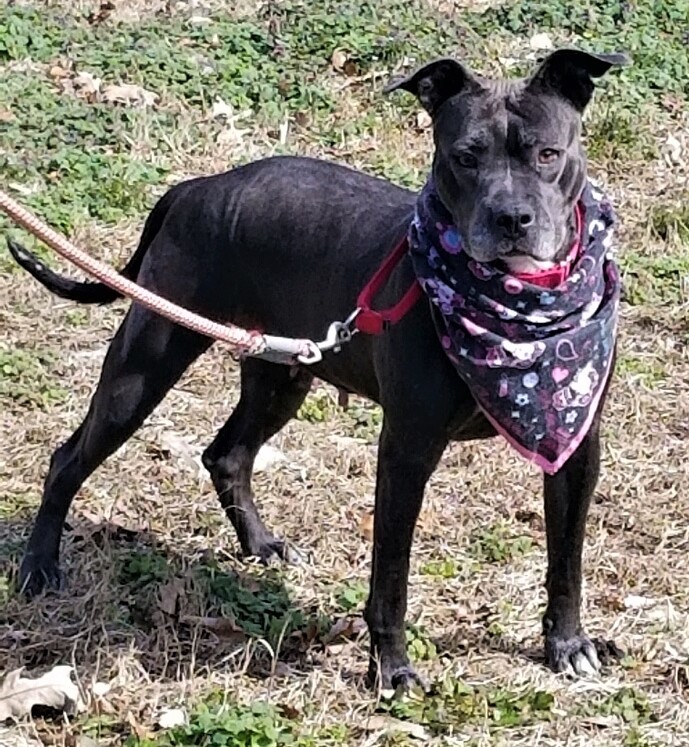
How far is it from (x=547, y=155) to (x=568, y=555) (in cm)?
128

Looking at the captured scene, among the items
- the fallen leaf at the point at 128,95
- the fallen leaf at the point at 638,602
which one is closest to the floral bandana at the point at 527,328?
the fallen leaf at the point at 638,602

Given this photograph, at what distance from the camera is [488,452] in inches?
248

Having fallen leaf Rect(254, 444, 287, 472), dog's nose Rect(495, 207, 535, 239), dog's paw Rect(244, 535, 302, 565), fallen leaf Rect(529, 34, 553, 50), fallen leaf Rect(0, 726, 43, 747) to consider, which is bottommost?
fallen leaf Rect(254, 444, 287, 472)

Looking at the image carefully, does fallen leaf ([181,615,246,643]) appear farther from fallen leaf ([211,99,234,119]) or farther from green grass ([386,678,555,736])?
fallen leaf ([211,99,234,119])

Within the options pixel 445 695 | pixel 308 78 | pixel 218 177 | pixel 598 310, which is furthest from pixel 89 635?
pixel 308 78

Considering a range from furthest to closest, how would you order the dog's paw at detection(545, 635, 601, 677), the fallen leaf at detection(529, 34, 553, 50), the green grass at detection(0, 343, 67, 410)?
the fallen leaf at detection(529, 34, 553, 50) → the green grass at detection(0, 343, 67, 410) → the dog's paw at detection(545, 635, 601, 677)

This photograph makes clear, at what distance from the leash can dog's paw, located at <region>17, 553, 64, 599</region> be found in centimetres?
126

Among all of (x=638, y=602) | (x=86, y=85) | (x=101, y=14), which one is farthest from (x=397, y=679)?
(x=101, y=14)

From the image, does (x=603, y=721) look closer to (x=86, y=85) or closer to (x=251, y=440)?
(x=251, y=440)

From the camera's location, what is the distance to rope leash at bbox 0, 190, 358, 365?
4.27 metres

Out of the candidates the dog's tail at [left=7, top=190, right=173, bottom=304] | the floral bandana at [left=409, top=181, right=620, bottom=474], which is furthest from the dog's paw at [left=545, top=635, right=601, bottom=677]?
the dog's tail at [left=7, top=190, right=173, bottom=304]

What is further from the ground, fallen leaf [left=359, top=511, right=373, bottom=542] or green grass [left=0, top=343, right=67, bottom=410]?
fallen leaf [left=359, top=511, right=373, bottom=542]

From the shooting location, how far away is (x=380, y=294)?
4.72 metres

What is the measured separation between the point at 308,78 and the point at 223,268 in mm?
4554
